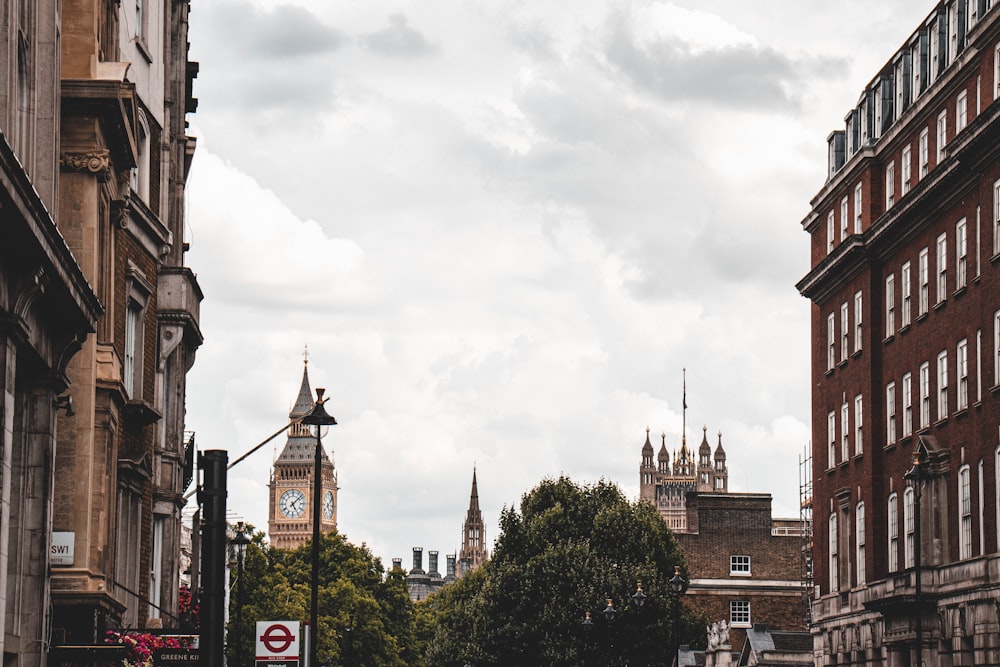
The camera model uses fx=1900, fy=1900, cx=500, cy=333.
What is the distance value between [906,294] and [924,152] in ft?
15.3

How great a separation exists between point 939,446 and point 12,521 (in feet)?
118

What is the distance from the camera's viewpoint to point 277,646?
36.5 m

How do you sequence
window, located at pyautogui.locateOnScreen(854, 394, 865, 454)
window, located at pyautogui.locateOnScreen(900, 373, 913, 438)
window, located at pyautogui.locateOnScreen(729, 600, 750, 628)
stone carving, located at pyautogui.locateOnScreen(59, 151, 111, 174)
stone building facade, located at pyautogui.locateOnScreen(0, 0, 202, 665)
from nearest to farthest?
stone building facade, located at pyautogui.locateOnScreen(0, 0, 202, 665)
stone carving, located at pyautogui.locateOnScreen(59, 151, 111, 174)
window, located at pyautogui.locateOnScreen(900, 373, 913, 438)
window, located at pyautogui.locateOnScreen(854, 394, 865, 454)
window, located at pyautogui.locateOnScreen(729, 600, 750, 628)

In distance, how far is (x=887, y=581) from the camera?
60.4 meters

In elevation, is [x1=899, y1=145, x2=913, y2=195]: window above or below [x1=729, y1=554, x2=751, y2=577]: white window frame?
above

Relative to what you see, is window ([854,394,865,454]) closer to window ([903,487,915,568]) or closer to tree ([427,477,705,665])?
window ([903,487,915,568])

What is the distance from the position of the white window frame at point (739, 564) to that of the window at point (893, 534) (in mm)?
50855

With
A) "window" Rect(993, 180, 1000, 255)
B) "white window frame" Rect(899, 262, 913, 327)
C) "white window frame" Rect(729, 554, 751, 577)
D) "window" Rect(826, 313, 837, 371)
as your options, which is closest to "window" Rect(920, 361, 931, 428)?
"white window frame" Rect(899, 262, 913, 327)

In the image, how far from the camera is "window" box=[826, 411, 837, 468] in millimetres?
69250

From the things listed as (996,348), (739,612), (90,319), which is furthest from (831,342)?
(90,319)

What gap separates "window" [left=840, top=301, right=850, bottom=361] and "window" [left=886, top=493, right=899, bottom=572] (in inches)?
297

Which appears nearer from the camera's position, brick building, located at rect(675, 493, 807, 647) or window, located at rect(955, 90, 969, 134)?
window, located at rect(955, 90, 969, 134)

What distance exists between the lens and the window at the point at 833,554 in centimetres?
6800

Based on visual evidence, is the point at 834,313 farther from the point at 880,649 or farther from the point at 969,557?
the point at 969,557
